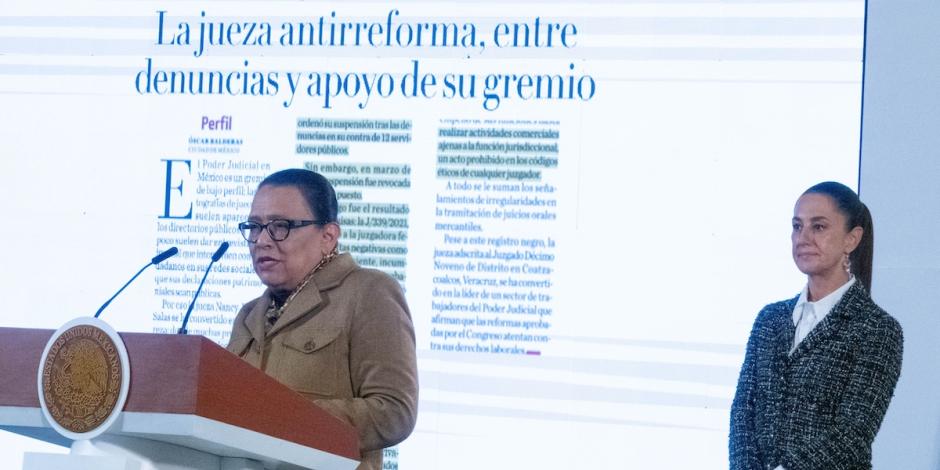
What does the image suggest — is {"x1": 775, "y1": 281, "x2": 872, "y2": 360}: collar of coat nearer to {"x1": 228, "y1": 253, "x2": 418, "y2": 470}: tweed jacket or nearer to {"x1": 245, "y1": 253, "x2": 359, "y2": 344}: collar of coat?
{"x1": 228, "y1": 253, "x2": 418, "y2": 470}: tweed jacket

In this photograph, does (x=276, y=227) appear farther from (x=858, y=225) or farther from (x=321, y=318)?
(x=858, y=225)

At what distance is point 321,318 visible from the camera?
2.46 metres

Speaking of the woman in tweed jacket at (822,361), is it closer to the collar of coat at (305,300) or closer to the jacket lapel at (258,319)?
the collar of coat at (305,300)

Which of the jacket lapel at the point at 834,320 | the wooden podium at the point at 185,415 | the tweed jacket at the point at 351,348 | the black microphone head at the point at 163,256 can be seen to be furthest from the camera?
the jacket lapel at the point at 834,320

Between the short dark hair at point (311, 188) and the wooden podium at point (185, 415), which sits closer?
the wooden podium at point (185, 415)

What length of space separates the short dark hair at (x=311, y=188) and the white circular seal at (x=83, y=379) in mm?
872

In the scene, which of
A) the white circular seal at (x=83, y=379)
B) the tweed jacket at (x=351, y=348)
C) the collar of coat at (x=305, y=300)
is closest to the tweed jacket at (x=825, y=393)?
the tweed jacket at (x=351, y=348)

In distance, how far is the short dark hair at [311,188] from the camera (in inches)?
99.5

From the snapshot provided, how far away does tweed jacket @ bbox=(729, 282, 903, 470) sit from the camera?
2.48m

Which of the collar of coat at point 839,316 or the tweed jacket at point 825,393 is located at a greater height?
the collar of coat at point 839,316

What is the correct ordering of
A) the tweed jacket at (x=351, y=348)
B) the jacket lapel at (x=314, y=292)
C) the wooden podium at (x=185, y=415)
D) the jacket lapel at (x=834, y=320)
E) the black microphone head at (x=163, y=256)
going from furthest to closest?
the jacket lapel at (x=834, y=320), the jacket lapel at (x=314, y=292), the tweed jacket at (x=351, y=348), the black microphone head at (x=163, y=256), the wooden podium at (x=185, y=415)

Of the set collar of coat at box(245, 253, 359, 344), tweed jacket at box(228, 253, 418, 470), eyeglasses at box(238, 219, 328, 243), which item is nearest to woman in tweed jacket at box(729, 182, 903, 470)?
tweed jacket at box(228, 253, 418, 470)

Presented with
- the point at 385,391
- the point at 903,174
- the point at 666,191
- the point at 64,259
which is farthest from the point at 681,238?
the point at 64,259

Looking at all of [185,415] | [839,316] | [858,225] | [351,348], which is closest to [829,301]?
[839,316]
